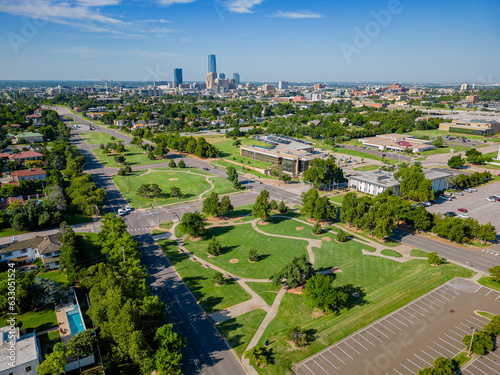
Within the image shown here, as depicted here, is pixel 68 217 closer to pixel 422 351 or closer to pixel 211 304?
pixel 211 304

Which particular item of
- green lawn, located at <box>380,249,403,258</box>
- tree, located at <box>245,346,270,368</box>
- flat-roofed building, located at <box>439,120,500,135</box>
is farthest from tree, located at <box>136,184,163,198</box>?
flat-roofed building, located at <box>439,120,500,135</box>

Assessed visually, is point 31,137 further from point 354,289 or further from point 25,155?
point 354,289

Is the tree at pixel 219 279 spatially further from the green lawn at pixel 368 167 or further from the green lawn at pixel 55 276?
the green lawn at pixel 368 167

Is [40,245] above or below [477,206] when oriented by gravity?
above

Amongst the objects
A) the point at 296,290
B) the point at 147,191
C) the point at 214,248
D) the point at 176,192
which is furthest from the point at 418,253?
the point at 147,191

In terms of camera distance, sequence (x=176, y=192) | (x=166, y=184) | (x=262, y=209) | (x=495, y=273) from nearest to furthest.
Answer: (x=495, y=273) → (x=262, y=209) → (x=176, y=192) → (x=166, y=184)

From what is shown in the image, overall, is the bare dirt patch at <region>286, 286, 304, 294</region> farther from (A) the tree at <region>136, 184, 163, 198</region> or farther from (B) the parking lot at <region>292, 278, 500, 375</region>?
(A) the tree at <region>136, 184, 163, 198</region>

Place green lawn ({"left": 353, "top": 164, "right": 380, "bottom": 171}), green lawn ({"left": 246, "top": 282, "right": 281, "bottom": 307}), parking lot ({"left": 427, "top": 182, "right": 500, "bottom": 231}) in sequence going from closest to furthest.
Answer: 1. green lawn ({"left": 246, "top": 282, "right": 281, "bottom": 307})
2. parking lot ({"left": 427, "top": 182, "right": 500, "bottom": 231})
3. green lawn ({"left": 353, "top": 164, "right": 380, "bottom": 171})
